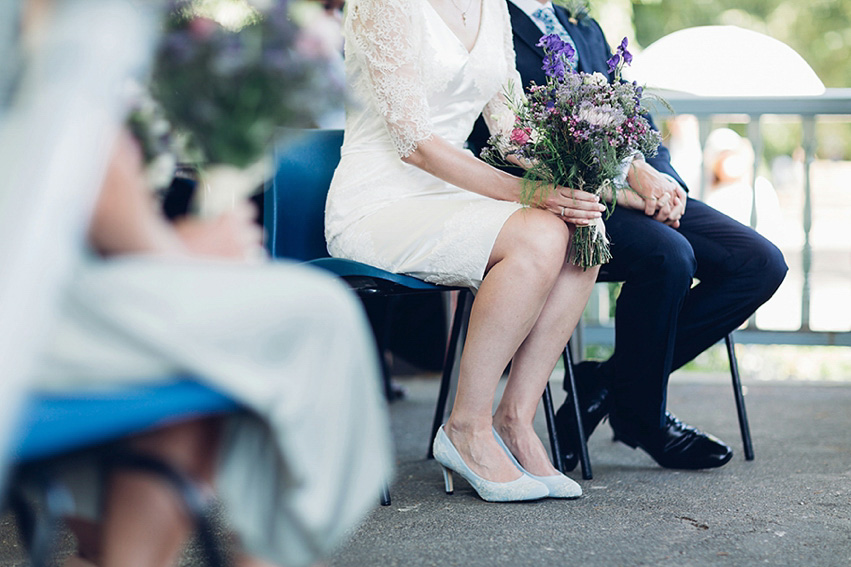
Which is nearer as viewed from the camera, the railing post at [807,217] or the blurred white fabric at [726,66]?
the blurred white fabric at [726,66]

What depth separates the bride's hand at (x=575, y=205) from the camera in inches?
84.1

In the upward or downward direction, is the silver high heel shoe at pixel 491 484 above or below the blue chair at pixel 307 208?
below

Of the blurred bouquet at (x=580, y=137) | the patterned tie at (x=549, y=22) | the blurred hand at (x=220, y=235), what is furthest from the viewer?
the patterned tie at (x=549, y=22)

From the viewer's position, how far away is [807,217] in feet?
14.2

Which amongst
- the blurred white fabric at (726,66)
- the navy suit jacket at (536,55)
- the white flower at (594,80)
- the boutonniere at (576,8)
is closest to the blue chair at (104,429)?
the white flower at (594,80)

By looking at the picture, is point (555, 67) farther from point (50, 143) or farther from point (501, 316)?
point (50, 143)

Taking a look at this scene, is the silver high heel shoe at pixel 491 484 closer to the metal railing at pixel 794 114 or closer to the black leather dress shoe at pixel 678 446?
the black leather dress shoe at pixel 678 446

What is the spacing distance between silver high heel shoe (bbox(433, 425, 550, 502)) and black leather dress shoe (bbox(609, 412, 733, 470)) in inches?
17.6

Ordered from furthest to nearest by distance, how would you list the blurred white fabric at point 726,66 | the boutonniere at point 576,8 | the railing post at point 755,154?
the railing post at point 755,154
the blurred white fabric at point 726,66
the boutonniere at point 576,8

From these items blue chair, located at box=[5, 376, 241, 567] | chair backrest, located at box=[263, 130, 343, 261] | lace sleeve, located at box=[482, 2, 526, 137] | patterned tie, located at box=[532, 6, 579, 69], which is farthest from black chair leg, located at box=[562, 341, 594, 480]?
blue chair, located at box=[5, 376, 241, 567]

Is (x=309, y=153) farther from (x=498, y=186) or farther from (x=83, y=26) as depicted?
(x=83, y=26)

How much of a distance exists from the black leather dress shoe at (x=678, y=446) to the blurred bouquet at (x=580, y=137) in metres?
0.56

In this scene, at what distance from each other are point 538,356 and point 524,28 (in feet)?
3.44

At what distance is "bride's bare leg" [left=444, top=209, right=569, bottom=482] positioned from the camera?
82.9 inches
